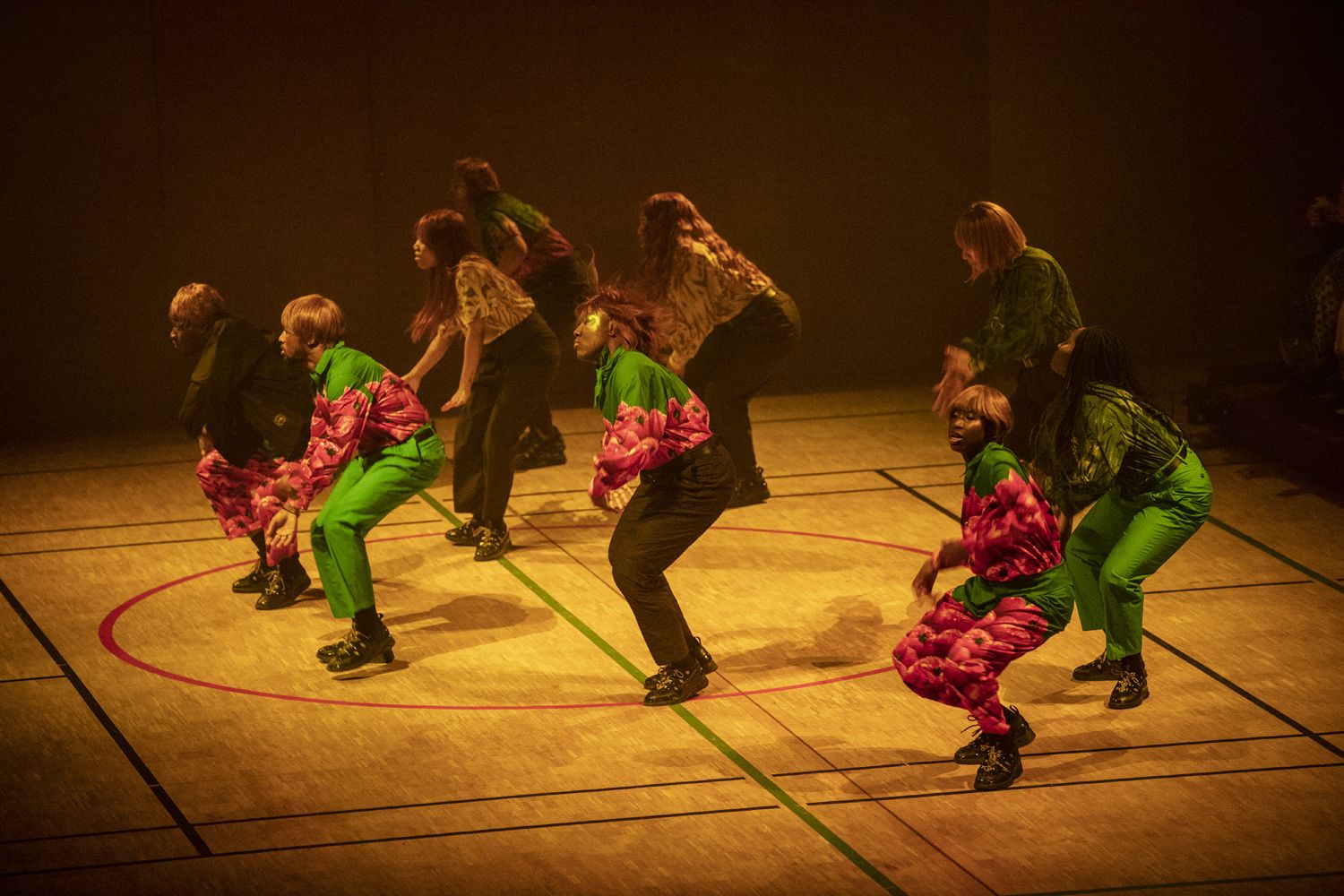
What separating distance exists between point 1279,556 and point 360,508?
4277 mm

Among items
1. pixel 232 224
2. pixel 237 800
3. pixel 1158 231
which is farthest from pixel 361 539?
pixel 1158 231

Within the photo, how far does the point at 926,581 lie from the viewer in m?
6.19

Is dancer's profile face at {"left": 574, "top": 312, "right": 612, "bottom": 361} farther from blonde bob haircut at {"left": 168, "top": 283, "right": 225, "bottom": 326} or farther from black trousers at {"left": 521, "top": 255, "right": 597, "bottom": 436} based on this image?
black trousers at {"left": 521, "top": 255, "right": 597, "bottom": 436}

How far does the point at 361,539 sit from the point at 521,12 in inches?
233

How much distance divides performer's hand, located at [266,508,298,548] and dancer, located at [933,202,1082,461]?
8.85 feet

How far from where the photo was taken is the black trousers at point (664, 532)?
690cm

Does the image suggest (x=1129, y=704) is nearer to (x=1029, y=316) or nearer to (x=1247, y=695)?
(x=1247, y=695)

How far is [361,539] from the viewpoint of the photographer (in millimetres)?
7379

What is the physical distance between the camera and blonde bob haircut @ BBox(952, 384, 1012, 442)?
20.0 ft

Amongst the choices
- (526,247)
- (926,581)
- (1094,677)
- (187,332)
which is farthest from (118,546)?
(1094,677)

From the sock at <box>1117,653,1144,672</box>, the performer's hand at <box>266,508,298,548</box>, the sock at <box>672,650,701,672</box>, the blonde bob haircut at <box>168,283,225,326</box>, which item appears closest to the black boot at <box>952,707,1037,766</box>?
the sock at <box>1117,653,1144,672</box>

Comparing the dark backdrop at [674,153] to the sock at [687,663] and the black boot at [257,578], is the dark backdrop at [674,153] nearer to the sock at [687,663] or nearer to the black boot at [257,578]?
the black boot at [257,578]

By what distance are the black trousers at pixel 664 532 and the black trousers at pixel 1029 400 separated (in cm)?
172

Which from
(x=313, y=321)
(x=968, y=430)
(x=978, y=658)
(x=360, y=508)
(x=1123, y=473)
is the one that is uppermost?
(x=313, y=321)
